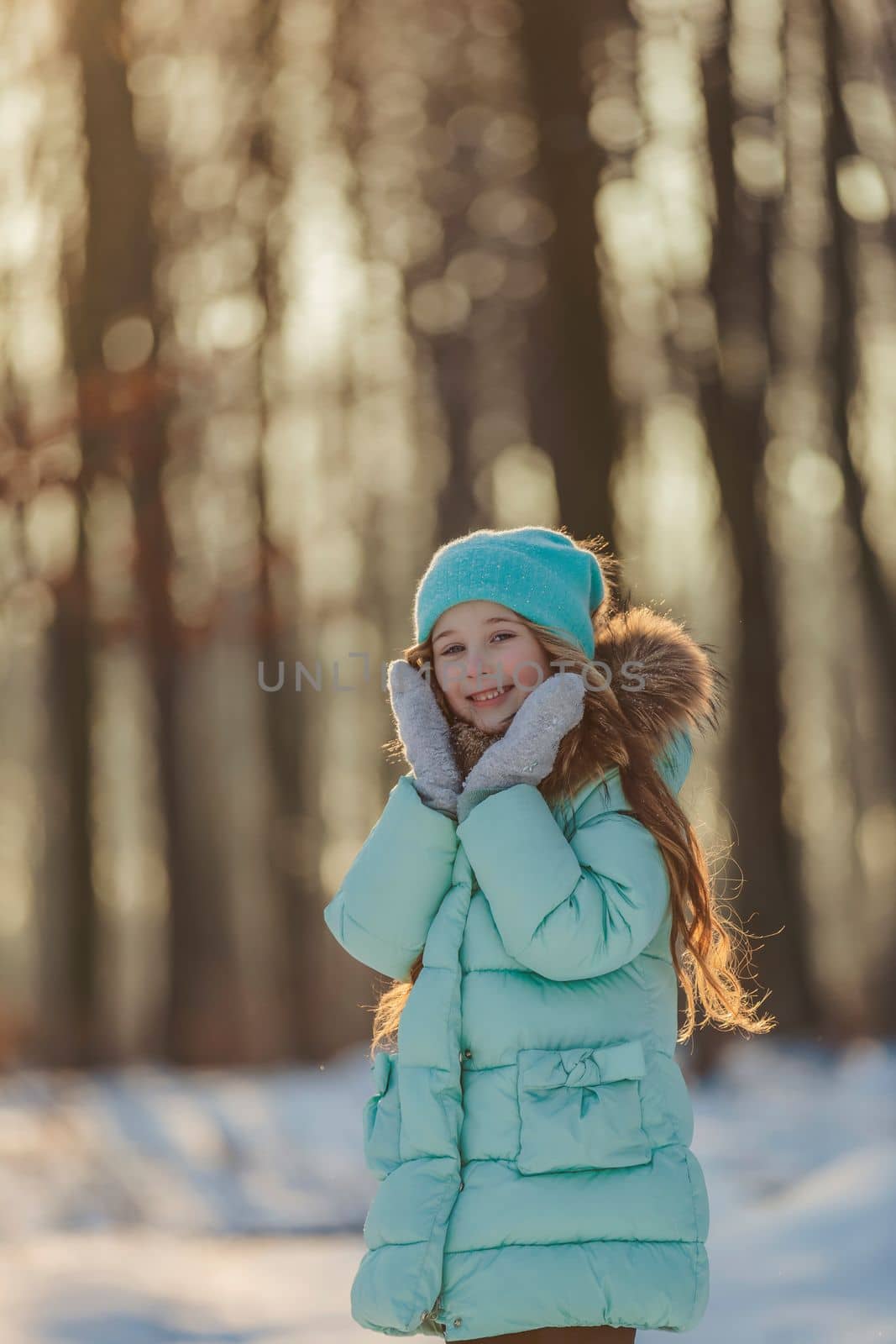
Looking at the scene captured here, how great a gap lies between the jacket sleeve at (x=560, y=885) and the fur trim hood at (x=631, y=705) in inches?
4.9

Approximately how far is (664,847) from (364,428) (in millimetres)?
8747

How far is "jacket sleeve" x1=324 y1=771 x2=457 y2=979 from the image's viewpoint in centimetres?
246

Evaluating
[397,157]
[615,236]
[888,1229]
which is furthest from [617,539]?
[888,1229]

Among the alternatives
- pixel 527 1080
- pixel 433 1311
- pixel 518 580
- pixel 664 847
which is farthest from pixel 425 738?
pixel 433 1311

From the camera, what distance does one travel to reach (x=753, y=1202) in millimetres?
5266

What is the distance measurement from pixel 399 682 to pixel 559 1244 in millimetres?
982

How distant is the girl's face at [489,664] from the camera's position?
263 centimetres

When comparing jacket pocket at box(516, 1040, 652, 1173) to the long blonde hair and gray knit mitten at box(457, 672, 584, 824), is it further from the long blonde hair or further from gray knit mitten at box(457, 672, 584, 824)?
gray knit mitten at box(457, 672, 584, 824)

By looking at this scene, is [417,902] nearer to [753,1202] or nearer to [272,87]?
[753,1202]

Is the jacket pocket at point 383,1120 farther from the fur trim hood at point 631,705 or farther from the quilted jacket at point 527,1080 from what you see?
the fur trim hood at point 631,705

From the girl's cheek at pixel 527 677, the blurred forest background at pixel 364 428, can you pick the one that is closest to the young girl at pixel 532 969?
the girl's cheek at pixel 527 677

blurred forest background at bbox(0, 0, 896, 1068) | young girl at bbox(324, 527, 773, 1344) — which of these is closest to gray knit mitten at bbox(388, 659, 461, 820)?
young girl at bbox(324, 527, 773, 1344)

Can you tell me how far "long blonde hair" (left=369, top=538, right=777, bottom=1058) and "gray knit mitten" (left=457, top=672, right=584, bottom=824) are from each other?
2.4 inches

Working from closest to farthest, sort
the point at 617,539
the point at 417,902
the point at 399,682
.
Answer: the point at 417,902, the point at 399,682, the point at 617,539
